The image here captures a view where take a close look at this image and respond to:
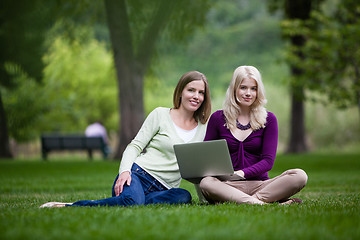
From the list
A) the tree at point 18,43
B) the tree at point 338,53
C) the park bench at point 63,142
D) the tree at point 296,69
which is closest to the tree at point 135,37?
the park bench at point 63,142

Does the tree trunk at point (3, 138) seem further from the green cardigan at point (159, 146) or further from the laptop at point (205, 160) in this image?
the laptop at point (205, 160)

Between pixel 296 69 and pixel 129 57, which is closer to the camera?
pixel 129 57

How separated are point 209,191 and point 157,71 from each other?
14463mm

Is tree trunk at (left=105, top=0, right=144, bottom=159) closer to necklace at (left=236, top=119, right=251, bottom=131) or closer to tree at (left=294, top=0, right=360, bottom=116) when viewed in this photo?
tree at (left=294, top=0, right=360, bottom=116)

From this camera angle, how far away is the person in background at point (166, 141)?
222 inches

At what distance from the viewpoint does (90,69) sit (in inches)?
1439

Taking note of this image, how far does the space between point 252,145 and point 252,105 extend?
44cm

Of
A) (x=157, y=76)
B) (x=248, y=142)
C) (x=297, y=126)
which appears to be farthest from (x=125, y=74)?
(x=248, y=142)

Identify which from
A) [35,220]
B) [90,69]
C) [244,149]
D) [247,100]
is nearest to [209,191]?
[244,149]

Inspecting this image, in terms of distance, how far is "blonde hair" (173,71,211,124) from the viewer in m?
5.69

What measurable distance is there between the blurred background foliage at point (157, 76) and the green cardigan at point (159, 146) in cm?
1008

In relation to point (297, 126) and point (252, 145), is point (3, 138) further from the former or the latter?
point (252, 145)

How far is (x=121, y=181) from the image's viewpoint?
534 centimetres

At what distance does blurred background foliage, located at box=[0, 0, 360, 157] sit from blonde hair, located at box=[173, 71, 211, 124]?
979 cm
